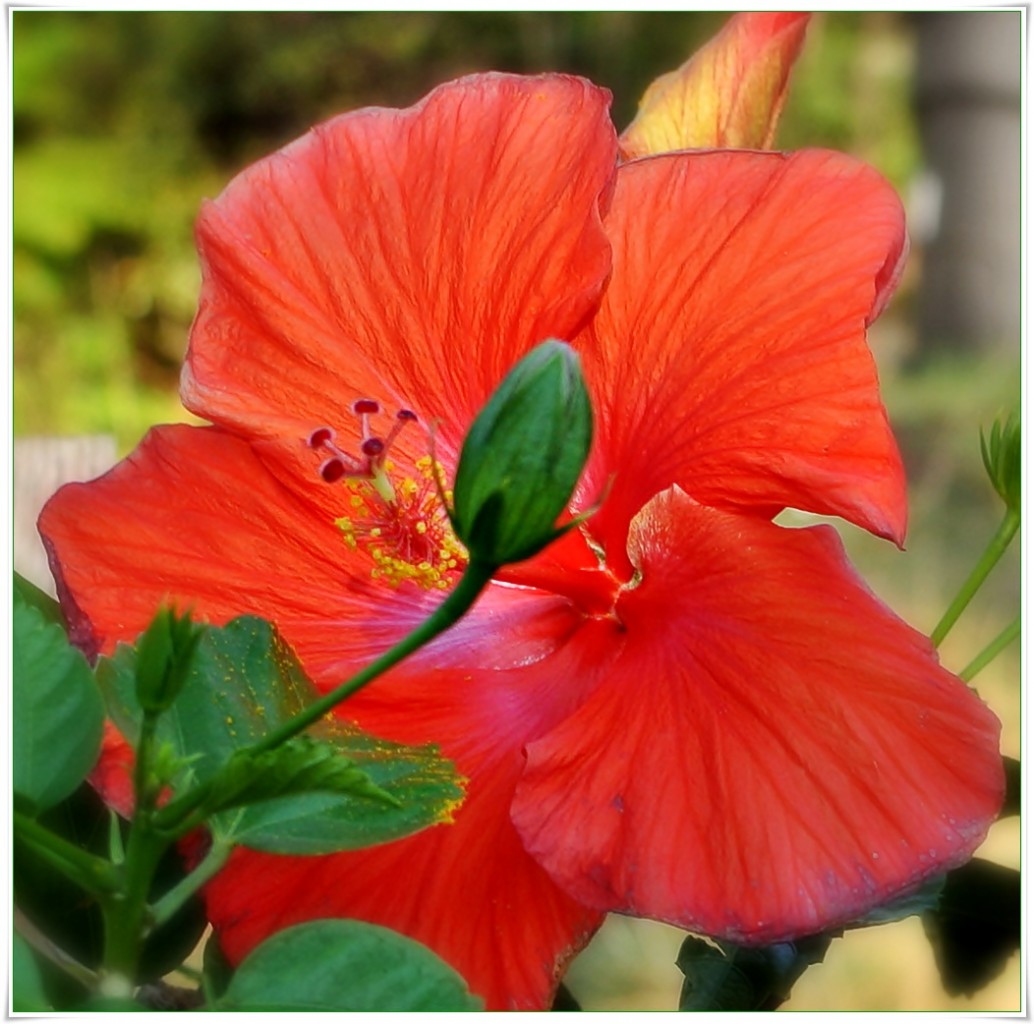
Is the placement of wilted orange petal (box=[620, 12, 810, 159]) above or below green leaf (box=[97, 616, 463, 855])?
above

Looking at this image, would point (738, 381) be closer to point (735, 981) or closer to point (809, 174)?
point (809, 174)

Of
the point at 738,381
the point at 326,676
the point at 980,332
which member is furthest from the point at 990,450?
the point at 980,332

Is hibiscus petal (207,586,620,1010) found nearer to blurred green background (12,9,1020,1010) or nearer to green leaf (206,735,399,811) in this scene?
green leaf (206,735,399,811)

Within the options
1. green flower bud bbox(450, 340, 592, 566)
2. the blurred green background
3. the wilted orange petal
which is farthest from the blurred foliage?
green flower bud bbox(450, 340, 592, 566)

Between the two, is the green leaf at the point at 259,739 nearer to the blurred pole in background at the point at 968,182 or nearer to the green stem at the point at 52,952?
the green stem at the point at 52,952

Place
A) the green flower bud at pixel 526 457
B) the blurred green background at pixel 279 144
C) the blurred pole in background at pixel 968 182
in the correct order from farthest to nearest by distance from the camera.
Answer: the blurred green background at pixel 279 144, the blurred pole in background at pixel 968 182, the green flower bud at pixel 526 457

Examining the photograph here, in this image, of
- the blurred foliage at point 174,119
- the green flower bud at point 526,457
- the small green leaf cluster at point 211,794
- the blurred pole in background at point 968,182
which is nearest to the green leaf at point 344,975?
the small green leaf cluster at point 211,794

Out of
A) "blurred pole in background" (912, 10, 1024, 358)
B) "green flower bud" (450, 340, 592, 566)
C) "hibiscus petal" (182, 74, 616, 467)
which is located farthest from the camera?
"blurred pole in background" (912, 10, 1024, 358)
